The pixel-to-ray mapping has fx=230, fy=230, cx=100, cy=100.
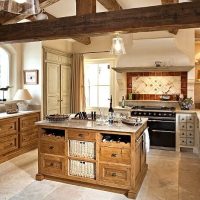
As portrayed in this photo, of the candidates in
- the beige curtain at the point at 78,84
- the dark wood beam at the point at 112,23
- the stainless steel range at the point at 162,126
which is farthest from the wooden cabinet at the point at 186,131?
the beige curtain at the point at 78,84

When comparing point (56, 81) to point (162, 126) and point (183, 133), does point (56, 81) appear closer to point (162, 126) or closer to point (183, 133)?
point (162, 126)

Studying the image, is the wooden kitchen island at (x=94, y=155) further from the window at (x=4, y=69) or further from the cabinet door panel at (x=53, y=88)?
the cabinet door panel at (x=53, y=88)

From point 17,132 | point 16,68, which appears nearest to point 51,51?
point 16,68

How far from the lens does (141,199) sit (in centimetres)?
300

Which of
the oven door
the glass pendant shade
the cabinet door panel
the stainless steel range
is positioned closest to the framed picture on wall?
the cabinet door panel

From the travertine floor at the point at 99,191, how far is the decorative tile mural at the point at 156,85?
1949 millimetres

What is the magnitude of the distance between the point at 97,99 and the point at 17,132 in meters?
2.79

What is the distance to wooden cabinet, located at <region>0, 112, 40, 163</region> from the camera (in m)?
4.39

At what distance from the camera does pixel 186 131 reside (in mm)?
5070

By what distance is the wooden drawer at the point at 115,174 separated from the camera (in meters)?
3.08

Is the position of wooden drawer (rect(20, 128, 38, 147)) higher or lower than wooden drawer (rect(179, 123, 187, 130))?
lower

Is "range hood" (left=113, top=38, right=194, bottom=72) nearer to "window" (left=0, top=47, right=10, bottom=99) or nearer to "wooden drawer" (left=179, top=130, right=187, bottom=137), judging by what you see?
"wooden drawer" (left=179, top=130, right=187, bottom=137)

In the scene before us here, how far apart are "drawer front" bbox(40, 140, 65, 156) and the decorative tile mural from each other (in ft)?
10.4

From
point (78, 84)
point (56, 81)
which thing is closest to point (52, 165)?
point (56, 81)
